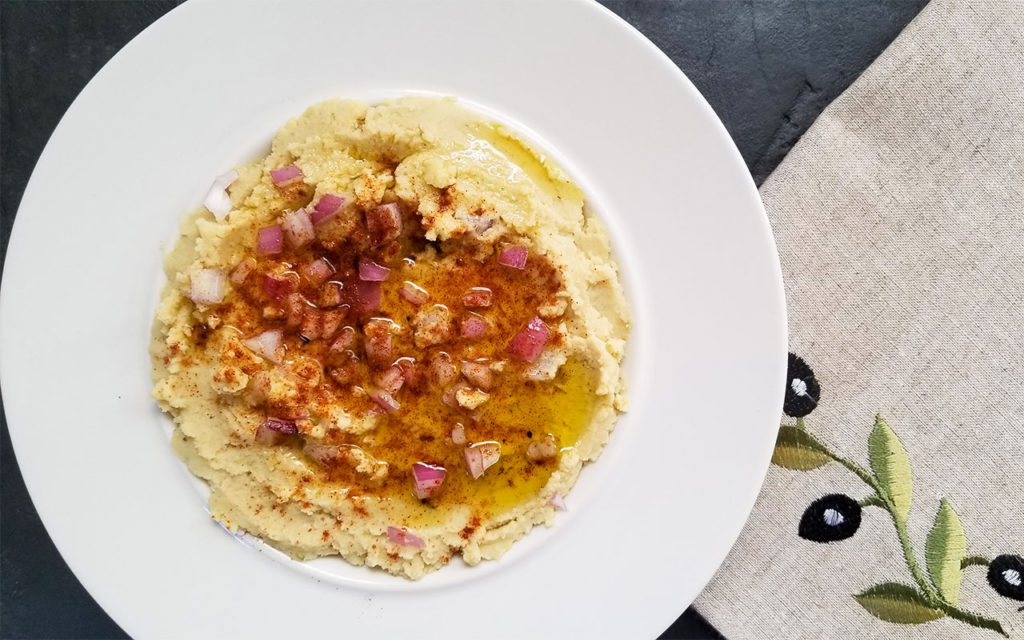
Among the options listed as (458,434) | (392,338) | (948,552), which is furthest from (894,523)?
(392,338)

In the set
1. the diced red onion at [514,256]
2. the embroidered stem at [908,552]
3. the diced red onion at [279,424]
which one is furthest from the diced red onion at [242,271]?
the embroidered stem at [908,552]

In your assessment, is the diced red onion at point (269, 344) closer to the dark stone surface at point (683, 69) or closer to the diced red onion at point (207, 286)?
the diced red onion at point (207, 286)

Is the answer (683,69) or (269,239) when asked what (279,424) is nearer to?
(269,239)

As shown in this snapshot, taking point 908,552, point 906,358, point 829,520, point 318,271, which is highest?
point 906,358

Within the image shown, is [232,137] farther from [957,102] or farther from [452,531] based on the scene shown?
[957,102]

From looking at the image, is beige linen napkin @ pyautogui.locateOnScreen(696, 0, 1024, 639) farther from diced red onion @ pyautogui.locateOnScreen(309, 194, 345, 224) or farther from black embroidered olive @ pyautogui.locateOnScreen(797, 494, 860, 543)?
diced red onion @ pyautogui.locateOnScreen(309, 194, 345, 224)

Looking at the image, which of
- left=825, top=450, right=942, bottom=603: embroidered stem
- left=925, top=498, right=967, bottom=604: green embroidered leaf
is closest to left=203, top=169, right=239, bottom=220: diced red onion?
left=825, top=450, right=942, bottom=603: embroidered stem
